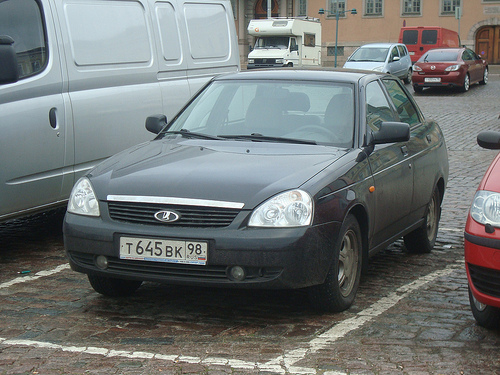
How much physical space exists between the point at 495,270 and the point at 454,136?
12.7m

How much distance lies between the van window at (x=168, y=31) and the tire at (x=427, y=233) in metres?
3.11

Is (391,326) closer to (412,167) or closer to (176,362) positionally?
(176,362)

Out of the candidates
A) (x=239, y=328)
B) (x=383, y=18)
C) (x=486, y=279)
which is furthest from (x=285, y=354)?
(x=383, y=18)

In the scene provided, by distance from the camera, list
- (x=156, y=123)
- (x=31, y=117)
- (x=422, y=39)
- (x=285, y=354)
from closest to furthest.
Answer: (x=285, y=354)
(x=156, y=123)
(x=31, y=117)
(x=422, y=39)

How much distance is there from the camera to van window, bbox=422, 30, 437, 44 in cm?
4252

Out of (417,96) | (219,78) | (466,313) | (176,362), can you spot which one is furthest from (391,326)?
(417,96)

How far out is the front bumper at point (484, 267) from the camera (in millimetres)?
4535

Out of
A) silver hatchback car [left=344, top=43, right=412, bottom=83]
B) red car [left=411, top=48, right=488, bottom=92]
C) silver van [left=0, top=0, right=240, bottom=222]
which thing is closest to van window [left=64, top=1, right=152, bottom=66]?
silver van [left=0, top=0, right=240, bottom=222]

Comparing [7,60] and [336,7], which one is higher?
[7,60]

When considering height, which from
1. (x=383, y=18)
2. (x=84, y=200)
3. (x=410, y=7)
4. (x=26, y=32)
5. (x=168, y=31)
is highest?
(x=26, y=32)

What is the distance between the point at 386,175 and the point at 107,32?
10.5ft

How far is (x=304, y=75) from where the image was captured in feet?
20.9

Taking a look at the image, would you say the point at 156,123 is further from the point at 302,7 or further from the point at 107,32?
the point at 302,7

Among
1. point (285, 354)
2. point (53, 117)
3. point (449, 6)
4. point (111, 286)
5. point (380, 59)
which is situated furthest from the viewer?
point (449, 6)
